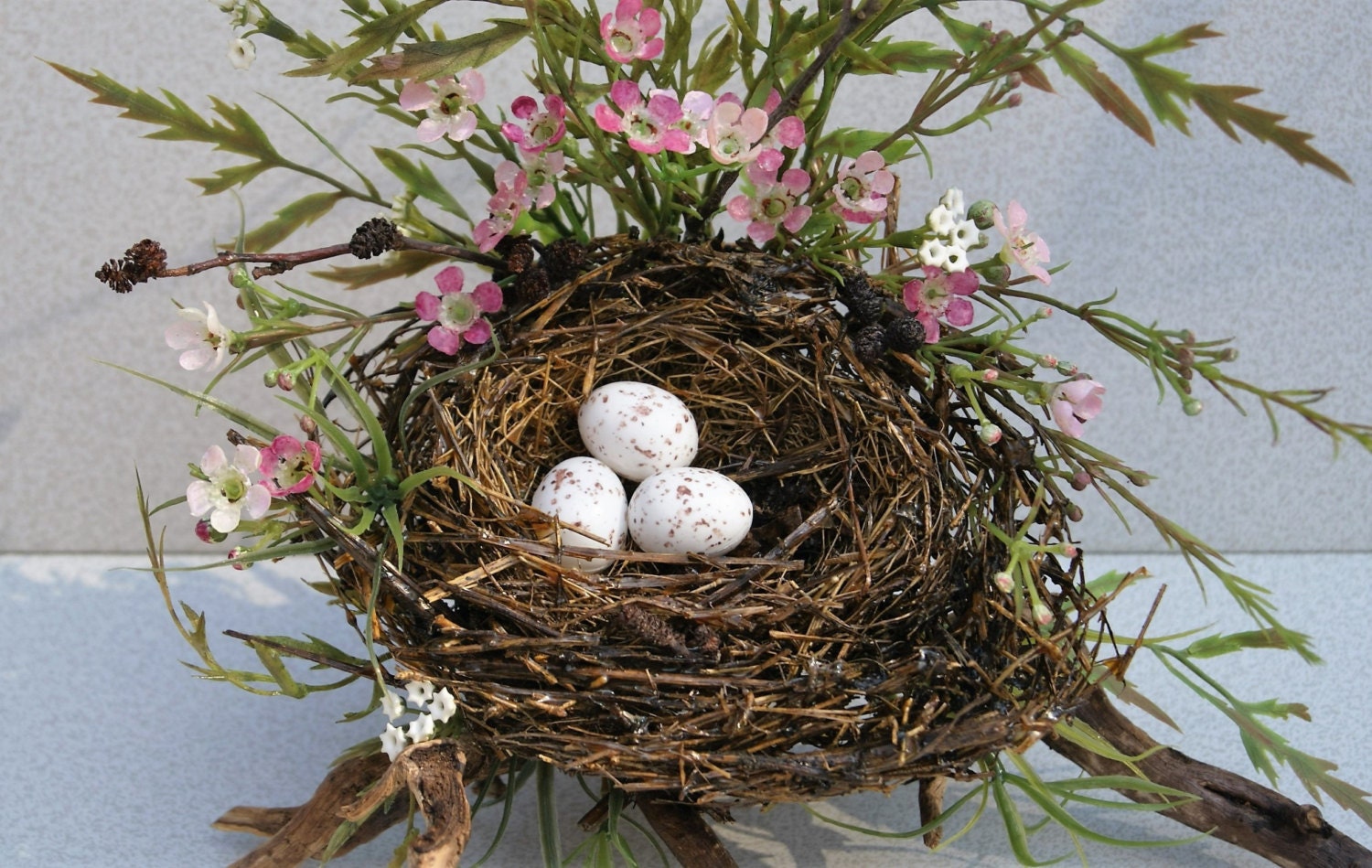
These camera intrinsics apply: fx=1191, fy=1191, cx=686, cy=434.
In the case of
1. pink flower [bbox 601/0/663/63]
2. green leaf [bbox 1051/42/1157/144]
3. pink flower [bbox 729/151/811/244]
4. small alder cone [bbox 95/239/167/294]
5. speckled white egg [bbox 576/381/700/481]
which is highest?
green leaf [bbox 1051/42/1157/144]

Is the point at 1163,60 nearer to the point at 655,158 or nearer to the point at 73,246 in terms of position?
the point at 655,158

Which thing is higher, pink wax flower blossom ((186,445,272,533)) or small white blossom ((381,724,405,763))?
pink wax flower blossom ((186,445,272,533))

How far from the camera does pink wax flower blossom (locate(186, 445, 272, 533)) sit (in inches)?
29.9

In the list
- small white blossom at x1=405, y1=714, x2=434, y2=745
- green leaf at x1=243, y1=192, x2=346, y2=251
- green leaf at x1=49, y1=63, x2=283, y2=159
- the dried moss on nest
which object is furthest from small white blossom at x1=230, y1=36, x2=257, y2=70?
small white blossom at x1=405, y1=714, x2=434, y2=745

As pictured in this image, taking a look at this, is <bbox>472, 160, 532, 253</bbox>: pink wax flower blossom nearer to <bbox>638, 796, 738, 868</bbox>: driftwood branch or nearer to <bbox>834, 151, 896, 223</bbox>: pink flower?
<bbox>834, 151, 896, 223</bbox>: pink flower

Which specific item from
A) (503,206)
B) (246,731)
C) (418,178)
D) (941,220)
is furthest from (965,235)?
Result: (246,731)

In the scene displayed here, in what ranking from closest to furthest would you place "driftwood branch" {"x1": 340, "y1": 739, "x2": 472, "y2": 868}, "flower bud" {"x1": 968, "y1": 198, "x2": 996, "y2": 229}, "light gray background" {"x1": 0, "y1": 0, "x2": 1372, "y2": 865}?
"driftwood branch" {"x1": 340, "y1": 739, "x2": 472, "y2": 868}, "flower bud" {"x1": 968, "y1": 198, "x2": 996, "y2": 229}, "light gray background" {"x1": 0, "y1": 0, "x2": 1372, "y2": 865}

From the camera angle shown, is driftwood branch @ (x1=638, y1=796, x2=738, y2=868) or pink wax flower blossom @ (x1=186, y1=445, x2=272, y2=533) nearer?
pink wax flower blossom @ (x1=186, y1=445, x2=272, y2=533)

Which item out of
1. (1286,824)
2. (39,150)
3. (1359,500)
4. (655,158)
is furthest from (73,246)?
(1359,500)

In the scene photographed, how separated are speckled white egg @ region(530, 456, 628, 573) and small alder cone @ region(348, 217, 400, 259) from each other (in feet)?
0.76

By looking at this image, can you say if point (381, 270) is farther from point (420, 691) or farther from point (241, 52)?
point (420, 691)

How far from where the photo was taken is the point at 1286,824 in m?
0.92

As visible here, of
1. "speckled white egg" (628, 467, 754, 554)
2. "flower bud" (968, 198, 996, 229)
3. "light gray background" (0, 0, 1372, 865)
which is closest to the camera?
"flower bud" (968, 198, 996, 229)

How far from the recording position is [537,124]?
0.89 metres
